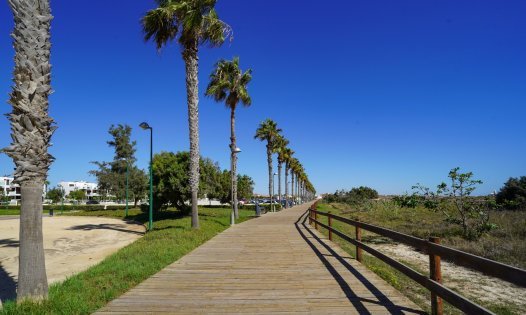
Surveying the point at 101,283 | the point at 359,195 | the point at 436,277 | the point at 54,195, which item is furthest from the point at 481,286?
the point at 54,195

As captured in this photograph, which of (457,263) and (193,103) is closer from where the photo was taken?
(457,263)

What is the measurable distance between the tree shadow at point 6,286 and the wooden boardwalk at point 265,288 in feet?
11.7

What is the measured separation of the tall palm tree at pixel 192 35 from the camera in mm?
17391

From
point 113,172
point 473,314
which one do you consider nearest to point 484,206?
point 473,314

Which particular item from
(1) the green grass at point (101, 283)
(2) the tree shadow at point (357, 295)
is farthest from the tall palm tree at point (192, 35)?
(2) the tree shadow at point (357, 295)

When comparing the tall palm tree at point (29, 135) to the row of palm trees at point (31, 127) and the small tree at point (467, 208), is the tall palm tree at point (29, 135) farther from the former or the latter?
the small tree at point (467, 208)

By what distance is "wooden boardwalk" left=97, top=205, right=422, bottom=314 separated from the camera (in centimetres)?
539

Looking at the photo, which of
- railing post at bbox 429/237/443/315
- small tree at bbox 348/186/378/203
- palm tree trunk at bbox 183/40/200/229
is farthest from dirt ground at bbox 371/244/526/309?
small tree at bbox 348/186/378/203

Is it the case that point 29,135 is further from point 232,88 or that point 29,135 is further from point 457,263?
point 232,88

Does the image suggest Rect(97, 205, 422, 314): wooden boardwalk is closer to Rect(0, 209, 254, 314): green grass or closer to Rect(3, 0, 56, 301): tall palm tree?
Rect(0, 209, 254, 314): green grass

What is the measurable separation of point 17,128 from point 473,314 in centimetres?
657

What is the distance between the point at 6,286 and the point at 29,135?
20.9 ft

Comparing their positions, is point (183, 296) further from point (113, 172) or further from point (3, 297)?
point (113, 172)

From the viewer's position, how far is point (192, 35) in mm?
17922
